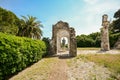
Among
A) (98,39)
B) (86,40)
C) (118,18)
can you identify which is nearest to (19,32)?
(86,40)

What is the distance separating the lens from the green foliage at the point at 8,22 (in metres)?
41.4

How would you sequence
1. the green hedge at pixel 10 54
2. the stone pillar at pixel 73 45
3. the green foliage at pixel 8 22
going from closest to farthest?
the green hedge at pixel 10 54 < the stone pillar at pixel 73 45 < the green foliage at pixel 8 22

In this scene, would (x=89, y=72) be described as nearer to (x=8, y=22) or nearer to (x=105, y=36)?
(x=105, y=36)

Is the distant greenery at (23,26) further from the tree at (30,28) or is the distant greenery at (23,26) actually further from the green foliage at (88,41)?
the green foliage at (88,41)

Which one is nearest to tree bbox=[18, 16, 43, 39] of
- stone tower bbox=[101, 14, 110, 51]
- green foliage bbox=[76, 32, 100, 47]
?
green foliage bbox=[76, 32, 100, 47]

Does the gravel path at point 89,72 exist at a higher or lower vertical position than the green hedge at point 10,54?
lower

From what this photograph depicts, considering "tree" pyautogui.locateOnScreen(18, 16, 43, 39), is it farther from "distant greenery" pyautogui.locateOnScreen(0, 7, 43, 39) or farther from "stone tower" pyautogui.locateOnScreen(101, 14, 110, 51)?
"stone tower" pyautogui.locateOnScreen(101, 14, 110, 51)

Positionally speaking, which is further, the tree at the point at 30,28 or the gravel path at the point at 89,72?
the tree at the point at 30,28

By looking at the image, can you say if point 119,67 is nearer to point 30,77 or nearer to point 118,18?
point 30,77

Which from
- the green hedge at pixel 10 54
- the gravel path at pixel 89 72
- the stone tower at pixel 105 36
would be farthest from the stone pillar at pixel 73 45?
the green hedge at pixel 10 54

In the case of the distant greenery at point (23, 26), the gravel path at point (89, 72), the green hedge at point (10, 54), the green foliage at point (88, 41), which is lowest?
the gravel path at point (89, 72)

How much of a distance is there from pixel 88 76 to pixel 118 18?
45.3 metres

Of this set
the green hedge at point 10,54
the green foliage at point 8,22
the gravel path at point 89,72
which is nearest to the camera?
the green hedge at point 10,54

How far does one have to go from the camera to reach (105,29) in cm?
3052
